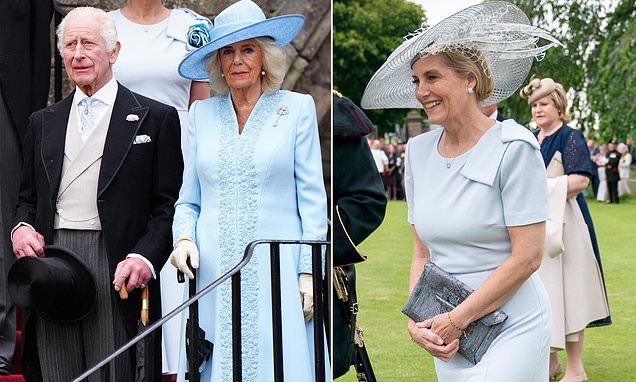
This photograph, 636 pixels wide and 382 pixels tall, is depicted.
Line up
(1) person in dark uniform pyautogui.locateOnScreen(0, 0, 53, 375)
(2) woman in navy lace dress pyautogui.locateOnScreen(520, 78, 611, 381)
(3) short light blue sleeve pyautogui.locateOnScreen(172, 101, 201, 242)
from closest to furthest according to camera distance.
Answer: (3) short light blue sleeve pyautogui.locateOnScreen(172, 101, 201, 242), (1) person in dark uniform pyautogui.locateOnScreen(0, 0, 53, 375), (2) woman in navy lace dress pyautogui.locateOnScreen(520, 78, 611, 381)

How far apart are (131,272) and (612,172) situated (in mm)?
29142

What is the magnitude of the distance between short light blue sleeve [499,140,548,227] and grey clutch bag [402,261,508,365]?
28cm

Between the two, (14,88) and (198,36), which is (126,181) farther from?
(14,88)

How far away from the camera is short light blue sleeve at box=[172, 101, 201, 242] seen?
14.5 ft

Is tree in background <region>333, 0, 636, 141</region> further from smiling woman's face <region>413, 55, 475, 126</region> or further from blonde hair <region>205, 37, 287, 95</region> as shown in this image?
smiling woman's face <region>413, 55, 475, 126</region>

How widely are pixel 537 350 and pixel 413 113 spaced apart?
102 feet

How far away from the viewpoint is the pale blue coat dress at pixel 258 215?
14.4 feet

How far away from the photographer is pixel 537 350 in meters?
3.78

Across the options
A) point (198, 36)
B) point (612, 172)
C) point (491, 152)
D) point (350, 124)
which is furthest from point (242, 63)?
point (612, 172)

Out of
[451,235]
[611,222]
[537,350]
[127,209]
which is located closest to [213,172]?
[127,209]

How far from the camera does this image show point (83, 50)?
15.1ft

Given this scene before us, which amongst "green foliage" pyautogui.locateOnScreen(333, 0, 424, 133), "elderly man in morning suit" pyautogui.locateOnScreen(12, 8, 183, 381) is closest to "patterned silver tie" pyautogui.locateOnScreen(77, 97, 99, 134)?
"elderly man in morning suit" pyautogui.locateOnScreen(12, 8, 183, 381)

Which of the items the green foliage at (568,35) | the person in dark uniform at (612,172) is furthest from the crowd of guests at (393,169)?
the person in dark uniform at (612,172)

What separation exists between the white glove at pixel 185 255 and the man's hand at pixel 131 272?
5.9 inches
